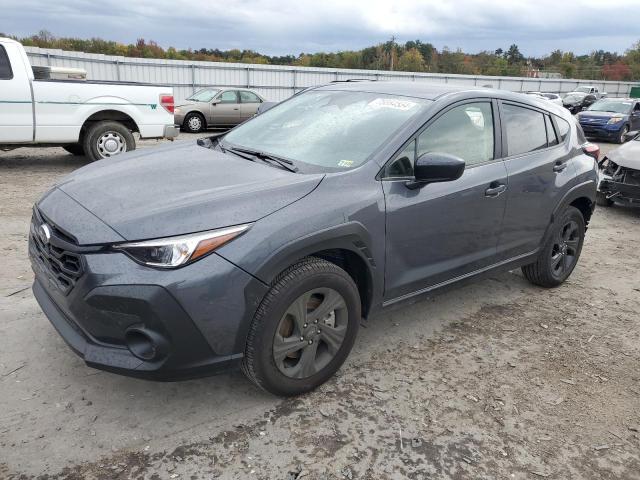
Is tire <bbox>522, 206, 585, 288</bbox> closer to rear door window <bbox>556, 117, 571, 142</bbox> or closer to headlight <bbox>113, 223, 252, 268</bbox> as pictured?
rear door window <bbox>556, 117, 571, 142</bbox>

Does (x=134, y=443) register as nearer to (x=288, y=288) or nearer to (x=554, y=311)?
(x=288, y=288)

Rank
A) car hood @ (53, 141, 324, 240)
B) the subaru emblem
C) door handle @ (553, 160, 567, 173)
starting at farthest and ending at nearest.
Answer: door handle @ (553, 160, 567, 173) < the subaru emblem < car hood @ (53, 141, 324, 240)

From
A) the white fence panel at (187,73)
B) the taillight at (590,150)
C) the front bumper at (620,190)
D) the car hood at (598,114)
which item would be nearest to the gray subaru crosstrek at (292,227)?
the taillight at (590,150)

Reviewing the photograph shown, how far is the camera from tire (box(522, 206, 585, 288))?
15.0 feet

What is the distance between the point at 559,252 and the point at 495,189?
1.42 meters

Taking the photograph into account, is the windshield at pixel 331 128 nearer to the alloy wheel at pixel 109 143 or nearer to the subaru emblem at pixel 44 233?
the subaru emblem at pixel 44 233

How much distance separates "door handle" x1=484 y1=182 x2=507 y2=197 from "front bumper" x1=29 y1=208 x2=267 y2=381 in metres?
1.92

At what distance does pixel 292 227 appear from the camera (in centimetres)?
269

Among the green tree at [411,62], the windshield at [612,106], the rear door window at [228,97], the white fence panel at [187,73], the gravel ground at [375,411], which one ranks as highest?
the green tree at [411,62]

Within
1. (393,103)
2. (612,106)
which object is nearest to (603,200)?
(393,103)

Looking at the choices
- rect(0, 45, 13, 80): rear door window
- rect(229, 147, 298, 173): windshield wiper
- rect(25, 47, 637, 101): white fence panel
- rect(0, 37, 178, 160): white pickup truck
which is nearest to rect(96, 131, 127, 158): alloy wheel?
rect(0, 37, 178, 160): white pickup truck

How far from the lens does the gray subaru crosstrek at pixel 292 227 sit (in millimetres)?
2465

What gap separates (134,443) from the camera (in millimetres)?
2613

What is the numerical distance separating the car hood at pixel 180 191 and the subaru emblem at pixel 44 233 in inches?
8.4
